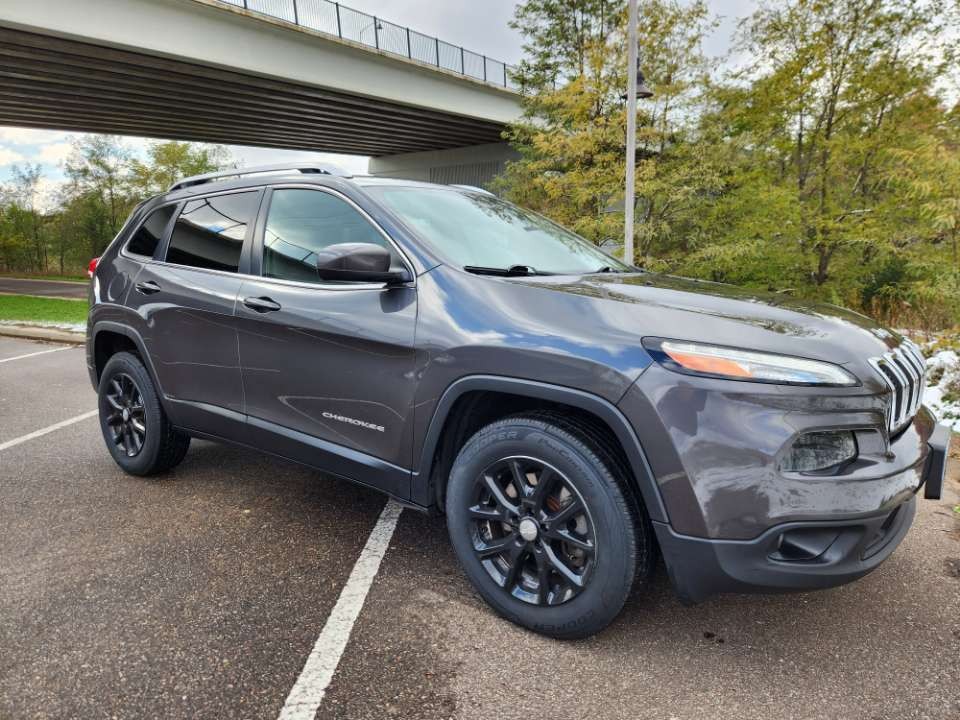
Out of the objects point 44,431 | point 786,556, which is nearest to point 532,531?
point 786,556

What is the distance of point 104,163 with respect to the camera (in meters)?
37.3

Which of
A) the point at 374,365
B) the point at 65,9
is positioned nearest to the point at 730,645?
the point at 374,365

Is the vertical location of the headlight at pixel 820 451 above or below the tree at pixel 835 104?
below

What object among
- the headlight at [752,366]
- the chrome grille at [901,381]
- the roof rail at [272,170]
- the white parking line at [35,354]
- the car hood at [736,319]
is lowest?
the white parking line at [35,354]

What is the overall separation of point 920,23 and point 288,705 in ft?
41.3

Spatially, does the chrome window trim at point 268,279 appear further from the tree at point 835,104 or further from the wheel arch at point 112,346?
the tree at point 835,104

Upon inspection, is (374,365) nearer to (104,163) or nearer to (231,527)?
(231,527)

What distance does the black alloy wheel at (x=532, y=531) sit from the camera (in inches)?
85.1

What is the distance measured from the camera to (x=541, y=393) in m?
2.13

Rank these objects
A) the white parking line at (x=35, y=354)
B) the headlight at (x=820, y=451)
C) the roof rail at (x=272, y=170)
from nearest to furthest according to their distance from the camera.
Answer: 1. the headlight at (x=820, y=451)
2. the roof rail at (x=272, y=170)
3. the white parking line at (x=35, y=354)

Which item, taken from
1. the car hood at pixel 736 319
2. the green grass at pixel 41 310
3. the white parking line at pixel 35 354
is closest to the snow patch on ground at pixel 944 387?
the car hood at pixel 736 319

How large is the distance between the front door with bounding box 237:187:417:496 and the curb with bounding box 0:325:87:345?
8766 mm

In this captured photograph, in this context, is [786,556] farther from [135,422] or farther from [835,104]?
[835,104]

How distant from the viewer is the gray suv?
187cm
